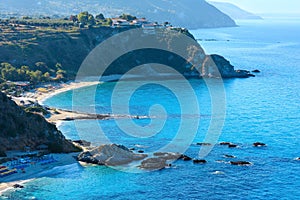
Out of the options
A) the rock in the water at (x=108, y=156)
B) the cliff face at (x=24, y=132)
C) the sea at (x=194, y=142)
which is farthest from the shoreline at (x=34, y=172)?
the cliff face at (x=24, y=132)

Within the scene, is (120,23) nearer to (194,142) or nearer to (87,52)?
(87,52)

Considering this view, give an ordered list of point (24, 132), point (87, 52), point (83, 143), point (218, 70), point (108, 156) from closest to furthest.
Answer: point (108, 156) < point (24, 132) < point (83, 143) < point (87, 52) < point (218, 70)

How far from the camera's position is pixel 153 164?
224ft

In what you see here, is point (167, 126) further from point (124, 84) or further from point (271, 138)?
point (124, 84)

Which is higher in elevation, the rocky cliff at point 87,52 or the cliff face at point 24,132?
the rocky cliff at point 87,52

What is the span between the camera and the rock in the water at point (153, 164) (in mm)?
67188

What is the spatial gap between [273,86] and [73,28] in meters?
78.1

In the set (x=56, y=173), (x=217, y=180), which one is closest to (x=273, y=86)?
(x=217, y=180)

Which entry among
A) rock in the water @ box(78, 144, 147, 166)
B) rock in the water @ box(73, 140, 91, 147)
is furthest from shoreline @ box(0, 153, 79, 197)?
rock in the water @ box(73, 140, 91, 147)

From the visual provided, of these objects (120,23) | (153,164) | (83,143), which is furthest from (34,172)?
(120,23)

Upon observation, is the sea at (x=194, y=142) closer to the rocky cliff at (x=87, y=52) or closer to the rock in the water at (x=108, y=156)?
the rock in the water at (x=108, y=156)

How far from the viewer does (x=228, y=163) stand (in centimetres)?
6962

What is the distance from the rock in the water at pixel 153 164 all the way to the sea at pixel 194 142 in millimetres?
1701

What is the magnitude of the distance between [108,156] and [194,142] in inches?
744
